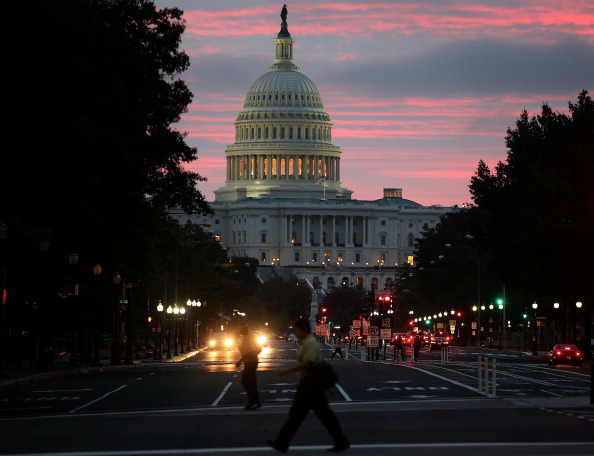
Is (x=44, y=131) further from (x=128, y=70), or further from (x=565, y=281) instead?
(x=565, y=281)

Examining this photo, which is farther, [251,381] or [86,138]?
[86,138]

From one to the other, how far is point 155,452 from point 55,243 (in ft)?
111

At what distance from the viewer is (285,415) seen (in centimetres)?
3397

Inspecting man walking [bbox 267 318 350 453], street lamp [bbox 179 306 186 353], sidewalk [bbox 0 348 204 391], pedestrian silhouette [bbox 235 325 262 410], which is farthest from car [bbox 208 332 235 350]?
man walking [bbox 267 318 350 453]

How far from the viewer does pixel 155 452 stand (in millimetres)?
24656

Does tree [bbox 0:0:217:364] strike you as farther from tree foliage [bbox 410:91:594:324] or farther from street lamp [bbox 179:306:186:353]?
street lamp [bbox 179:306:186:353]

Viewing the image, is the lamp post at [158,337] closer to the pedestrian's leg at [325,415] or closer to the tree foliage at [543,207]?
the tree foliage at [543,207]

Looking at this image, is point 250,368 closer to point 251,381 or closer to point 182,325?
→ point 251,381

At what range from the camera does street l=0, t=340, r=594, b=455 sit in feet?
84.1

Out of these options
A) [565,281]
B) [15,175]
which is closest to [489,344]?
[565,281]

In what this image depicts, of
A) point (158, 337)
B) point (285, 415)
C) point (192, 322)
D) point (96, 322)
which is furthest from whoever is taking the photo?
point (192, 322)

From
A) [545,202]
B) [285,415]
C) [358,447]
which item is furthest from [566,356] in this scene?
[358,447]

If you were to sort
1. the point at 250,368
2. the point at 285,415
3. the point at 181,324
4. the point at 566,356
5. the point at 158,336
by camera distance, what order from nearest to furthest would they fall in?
the point at 285,415 → the point at 250,368 → the point at 566,356 → the point at 158,336 → the point at 181,324

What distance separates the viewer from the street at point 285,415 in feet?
84.1
